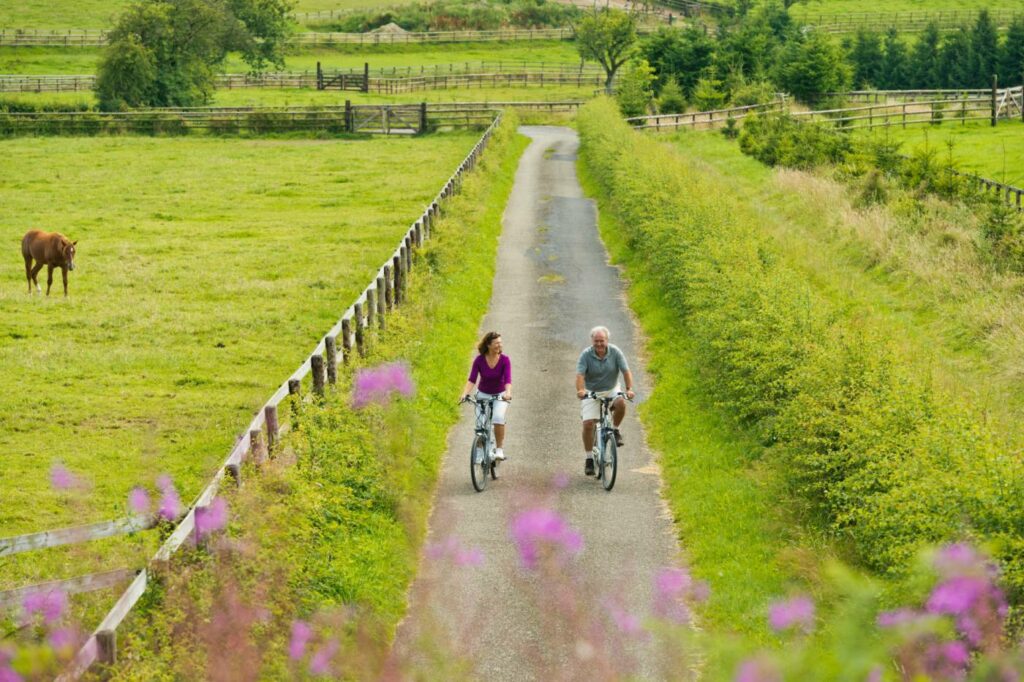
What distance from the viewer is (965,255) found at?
29547 mm

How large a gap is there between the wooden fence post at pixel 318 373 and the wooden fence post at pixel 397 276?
849 cm

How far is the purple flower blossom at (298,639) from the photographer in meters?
9.74

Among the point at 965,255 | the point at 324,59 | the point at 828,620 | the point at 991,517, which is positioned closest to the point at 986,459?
the point at 991,517

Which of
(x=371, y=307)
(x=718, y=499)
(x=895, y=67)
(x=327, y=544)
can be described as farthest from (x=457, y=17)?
(x=327, y=544)

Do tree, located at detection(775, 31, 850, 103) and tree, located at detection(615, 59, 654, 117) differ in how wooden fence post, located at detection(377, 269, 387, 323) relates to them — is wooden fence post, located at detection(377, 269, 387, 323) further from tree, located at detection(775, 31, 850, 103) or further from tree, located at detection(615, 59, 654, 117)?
tree, located at detection(775, 31, 850, 103)

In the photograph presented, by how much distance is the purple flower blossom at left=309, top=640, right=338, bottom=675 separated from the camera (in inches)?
382

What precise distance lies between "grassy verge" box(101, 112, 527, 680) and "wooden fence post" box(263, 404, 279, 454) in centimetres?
23

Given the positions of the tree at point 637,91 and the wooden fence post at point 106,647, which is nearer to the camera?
the wooden fence post at point 106,647

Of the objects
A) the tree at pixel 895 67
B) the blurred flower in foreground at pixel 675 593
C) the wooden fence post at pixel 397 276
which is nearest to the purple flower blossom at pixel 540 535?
the blurred flower in foreground at pixel 675 593

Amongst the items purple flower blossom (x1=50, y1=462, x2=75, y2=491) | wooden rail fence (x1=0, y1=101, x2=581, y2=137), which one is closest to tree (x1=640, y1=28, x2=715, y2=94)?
wooden rail fence (x1=0, y1=101, x2=581, y2=137)

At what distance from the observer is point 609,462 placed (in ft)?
49.2

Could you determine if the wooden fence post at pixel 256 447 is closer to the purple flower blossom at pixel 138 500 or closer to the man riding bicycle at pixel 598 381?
the purple flower blossom at pixel 138 500

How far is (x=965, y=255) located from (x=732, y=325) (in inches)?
551

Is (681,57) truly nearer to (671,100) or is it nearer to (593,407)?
(671,100)
